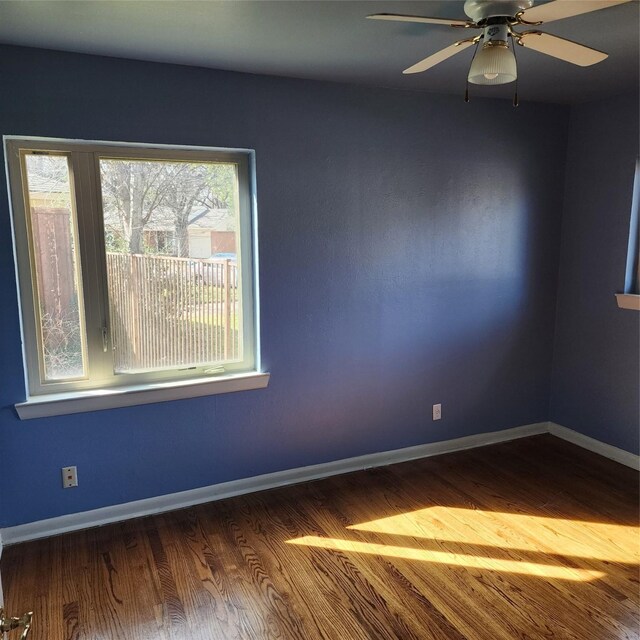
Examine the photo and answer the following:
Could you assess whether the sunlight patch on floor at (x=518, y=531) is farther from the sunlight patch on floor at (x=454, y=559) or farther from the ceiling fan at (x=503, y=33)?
the ceiling fan at (x=503, y=33)

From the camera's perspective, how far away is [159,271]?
2.73 metres

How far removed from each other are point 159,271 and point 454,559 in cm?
203

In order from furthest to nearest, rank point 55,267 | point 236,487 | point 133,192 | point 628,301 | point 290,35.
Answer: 1. point 628,301
2. point 236,487
3. point 133,192
4. point 55,267
5. point 290,35

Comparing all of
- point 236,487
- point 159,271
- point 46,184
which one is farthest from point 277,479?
point 46,184

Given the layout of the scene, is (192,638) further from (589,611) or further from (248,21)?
(248,21)

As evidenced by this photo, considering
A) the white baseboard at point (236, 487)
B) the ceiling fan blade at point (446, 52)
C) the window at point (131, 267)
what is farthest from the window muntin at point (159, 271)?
the ceiling fan blade at point (446, 52)

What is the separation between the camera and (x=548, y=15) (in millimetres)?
1596

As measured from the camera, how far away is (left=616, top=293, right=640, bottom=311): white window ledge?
10.5 ft

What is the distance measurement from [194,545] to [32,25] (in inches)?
92.0

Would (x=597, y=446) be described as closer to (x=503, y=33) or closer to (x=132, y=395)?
(x=503, y=33)

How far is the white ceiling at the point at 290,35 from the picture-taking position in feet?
6.14

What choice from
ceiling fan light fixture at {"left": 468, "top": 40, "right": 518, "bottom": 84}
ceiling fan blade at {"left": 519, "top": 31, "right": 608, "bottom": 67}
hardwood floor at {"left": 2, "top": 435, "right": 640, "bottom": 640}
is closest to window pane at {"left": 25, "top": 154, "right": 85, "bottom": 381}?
hardwood floor at {"left": 2, "top": 435, "right": 640, "bottom": 640}

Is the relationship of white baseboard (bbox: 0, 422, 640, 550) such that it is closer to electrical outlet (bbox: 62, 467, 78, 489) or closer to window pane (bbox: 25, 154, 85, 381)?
electrical outlet (bbox: 62, 467, 78, 489)

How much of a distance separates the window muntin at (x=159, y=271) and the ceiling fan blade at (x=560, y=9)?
1.63 meters
